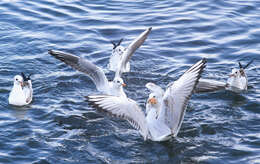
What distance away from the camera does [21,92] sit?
13766mm

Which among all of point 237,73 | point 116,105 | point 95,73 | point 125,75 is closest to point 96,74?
point 95,73

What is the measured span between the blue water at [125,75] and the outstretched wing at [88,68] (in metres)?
0.52

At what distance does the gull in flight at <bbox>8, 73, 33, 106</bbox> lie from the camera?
45.8ft

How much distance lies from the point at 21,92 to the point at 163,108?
4005mm

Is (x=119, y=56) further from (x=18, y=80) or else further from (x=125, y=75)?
(x=18, y=80)

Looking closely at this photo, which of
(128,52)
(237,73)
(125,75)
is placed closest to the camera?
(237,73)

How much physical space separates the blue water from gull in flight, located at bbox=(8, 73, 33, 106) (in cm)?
20

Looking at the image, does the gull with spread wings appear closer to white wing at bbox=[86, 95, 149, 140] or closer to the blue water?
the blue water

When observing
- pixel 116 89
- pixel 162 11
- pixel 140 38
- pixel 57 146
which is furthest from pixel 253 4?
pixel 57 146

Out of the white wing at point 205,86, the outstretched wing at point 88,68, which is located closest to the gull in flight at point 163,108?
the white wing at point 205,86

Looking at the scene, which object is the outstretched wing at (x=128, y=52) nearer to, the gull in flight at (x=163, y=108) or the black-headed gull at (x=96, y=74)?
the black-headed gull at (x=96, y=74)

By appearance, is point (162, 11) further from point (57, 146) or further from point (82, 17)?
point (57, 146)

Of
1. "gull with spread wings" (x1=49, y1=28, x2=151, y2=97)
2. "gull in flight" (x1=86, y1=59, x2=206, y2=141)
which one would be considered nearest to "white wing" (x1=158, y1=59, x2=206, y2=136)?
"gull in flight" (x1=86, y1=59, x2=206, y2=141)

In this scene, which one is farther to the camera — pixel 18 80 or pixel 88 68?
pixel 88 68
